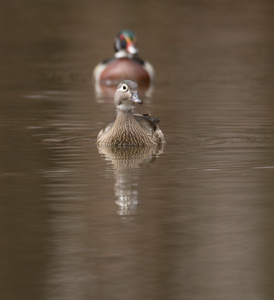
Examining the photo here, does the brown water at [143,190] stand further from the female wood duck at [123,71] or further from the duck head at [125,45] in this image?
the duck head at [125,45]

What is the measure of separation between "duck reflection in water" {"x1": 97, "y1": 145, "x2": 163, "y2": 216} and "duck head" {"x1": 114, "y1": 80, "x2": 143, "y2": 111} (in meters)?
0.51

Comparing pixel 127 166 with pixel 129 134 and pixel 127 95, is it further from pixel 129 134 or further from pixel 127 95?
pixel 127 95

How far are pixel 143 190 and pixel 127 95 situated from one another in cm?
305

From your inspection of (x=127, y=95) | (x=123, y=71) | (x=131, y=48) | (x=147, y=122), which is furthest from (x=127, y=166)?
(x=131, y=48)

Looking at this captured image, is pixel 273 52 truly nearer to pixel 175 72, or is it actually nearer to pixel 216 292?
pixel 175 72

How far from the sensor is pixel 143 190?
377 inches

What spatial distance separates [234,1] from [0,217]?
32174 millimetres

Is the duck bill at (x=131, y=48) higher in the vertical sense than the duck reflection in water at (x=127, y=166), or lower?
higher

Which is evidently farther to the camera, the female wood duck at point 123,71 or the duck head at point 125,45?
the duck head at point 125,45

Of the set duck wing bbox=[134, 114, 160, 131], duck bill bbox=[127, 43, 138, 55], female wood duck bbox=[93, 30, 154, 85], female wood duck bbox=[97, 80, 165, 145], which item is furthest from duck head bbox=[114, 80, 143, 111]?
duck bill bbox=[127, 43, 138, 55]

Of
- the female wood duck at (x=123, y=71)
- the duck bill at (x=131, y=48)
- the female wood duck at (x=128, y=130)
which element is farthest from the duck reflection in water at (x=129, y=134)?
the duck bill at (x=131, y=48)

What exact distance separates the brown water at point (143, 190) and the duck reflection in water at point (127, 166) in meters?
0.02

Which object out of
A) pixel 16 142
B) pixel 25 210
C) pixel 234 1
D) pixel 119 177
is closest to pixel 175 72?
pixel 16 142

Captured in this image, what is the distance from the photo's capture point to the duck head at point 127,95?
40.7ft
